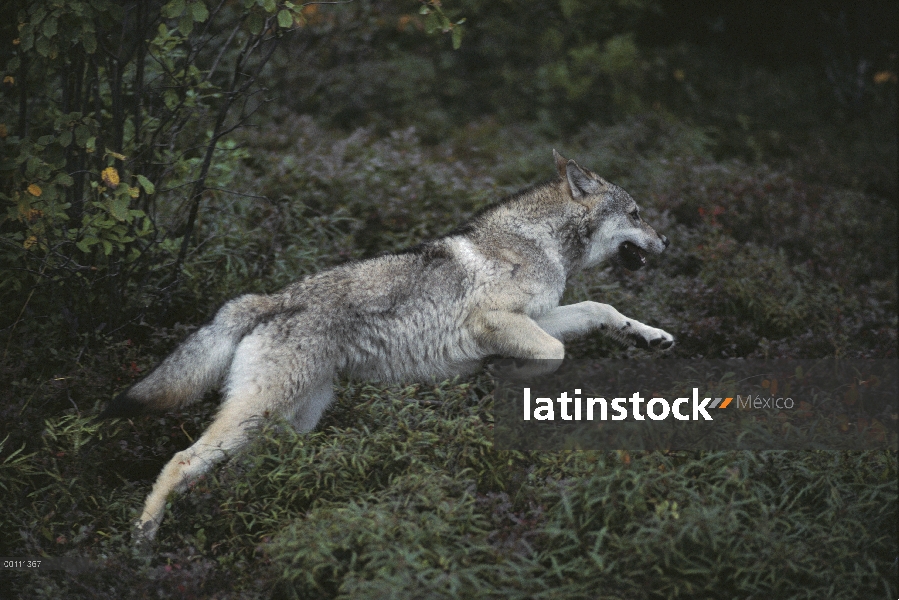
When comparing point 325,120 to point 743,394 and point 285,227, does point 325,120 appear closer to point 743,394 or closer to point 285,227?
point 285,227

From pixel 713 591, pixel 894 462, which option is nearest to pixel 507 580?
pixel 713 591

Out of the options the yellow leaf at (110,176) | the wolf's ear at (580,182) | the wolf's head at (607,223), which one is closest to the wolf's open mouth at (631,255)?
the wolf's head at (607,223)

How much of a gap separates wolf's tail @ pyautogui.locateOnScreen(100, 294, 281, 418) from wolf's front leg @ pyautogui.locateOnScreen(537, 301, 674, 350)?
1.99 m

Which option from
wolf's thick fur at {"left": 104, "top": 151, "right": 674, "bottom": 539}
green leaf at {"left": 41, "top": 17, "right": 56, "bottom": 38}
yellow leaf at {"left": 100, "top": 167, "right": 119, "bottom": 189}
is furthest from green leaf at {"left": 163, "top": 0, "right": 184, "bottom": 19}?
wolf's thick fur at {"left": 104, "top": 151, "right": 674, "bottom": 539}

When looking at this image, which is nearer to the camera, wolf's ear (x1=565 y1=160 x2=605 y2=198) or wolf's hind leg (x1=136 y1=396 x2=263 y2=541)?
wolf's hind leg (x1=136 y1=396 x2=263 y2=541)

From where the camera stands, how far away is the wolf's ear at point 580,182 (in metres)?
5.96

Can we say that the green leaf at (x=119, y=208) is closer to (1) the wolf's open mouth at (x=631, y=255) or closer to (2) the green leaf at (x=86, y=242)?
(2) the green leaf at (x=86, y=242)

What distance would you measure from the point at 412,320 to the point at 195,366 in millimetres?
1452

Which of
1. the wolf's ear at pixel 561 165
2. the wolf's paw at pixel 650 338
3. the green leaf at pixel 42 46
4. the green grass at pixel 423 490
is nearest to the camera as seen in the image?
the green grass at pixel 423 490

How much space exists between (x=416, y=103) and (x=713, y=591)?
10.1 m

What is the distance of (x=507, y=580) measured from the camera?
3.79 m

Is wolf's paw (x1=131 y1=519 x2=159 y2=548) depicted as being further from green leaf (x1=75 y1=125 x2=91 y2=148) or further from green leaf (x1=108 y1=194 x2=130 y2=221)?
green leaf (x1=75 y1=125 x2=91 y2=148)

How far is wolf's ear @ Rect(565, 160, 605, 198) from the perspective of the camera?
5.96 meters

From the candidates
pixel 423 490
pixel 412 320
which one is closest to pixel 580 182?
pixel 412 320
